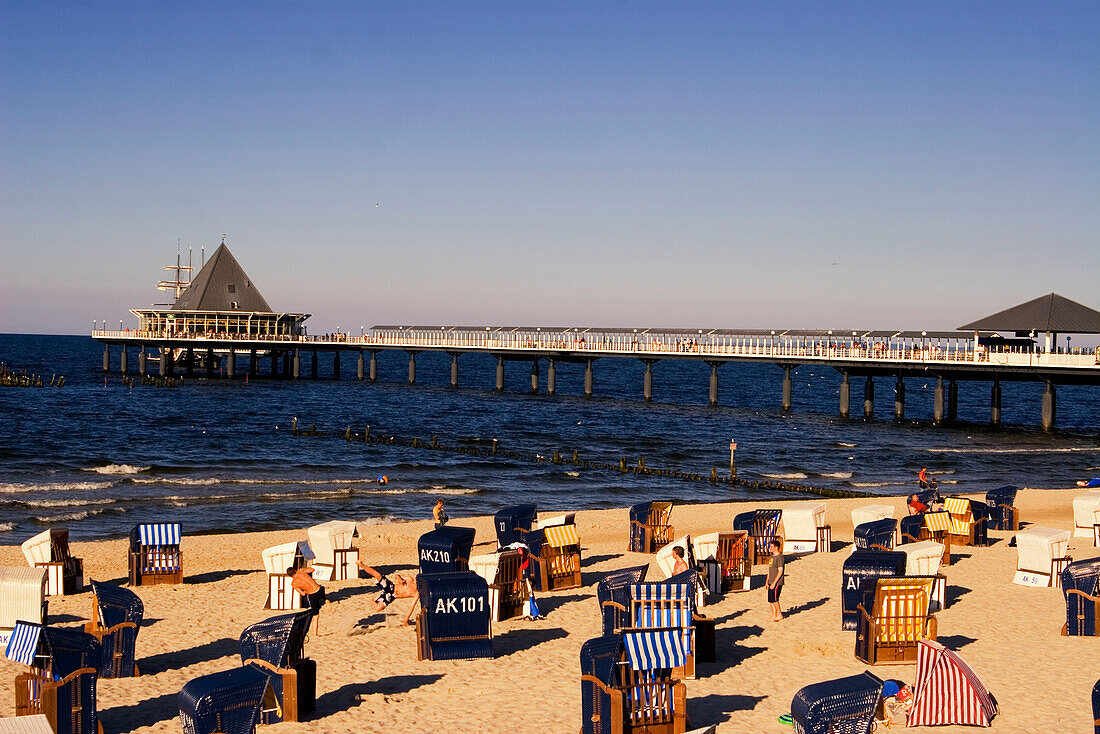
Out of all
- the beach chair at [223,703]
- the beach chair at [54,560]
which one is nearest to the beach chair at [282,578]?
the beach chair at [54,560]

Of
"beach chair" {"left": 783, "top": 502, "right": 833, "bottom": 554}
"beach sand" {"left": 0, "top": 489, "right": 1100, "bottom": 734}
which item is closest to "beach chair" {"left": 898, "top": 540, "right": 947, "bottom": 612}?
"beach sand" {"left": 0, "top": 489, "right": 1100, "bottom": 734}

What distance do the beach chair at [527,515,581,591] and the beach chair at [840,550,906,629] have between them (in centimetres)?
423

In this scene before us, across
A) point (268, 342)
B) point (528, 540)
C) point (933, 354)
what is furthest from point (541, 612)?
point (268, 342)

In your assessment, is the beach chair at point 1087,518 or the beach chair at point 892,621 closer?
the beach chair at point 892,621

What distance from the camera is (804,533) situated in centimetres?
2119

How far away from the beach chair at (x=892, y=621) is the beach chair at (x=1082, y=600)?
2592mm

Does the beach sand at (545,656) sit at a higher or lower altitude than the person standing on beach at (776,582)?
lower

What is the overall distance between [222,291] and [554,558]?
265 feet

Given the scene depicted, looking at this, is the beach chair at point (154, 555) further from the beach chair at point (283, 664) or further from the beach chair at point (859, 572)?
the beach chair at point (859, 572)

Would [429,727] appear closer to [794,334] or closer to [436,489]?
[436,489]

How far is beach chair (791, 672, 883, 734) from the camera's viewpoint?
9.34 meters

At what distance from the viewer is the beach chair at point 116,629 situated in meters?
12.3

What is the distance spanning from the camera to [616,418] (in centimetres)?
5919

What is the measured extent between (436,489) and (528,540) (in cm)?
1608
